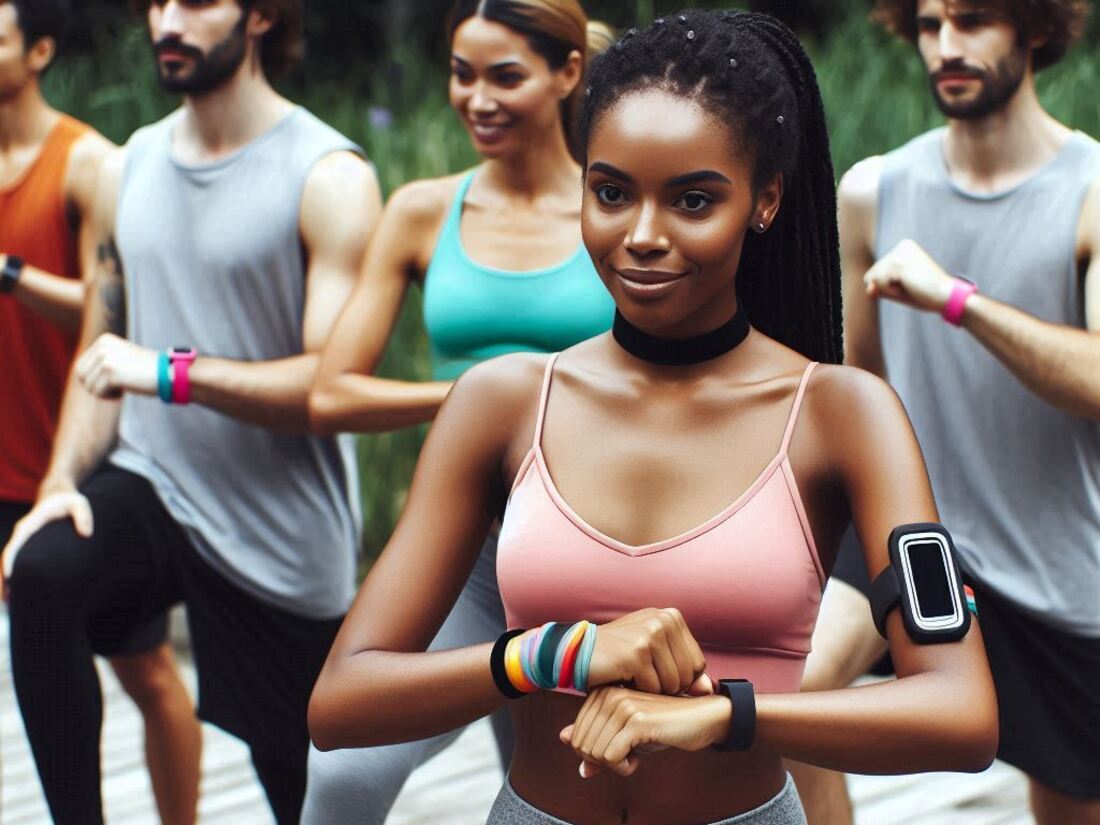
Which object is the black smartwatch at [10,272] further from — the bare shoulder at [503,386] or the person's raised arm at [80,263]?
the bare shoulder at [503,386]

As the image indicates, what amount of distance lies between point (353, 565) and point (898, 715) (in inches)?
85.0

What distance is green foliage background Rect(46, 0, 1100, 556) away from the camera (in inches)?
259

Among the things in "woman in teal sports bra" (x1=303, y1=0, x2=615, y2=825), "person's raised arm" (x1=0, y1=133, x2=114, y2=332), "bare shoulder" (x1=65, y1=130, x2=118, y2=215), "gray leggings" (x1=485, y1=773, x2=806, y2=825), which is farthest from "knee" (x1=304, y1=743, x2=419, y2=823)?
"bare shoulder" (x1=65, y1=130, x2=118, y2=215)

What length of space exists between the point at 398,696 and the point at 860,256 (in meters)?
1.88

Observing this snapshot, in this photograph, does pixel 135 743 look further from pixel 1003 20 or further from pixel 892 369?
pixel 1003 20

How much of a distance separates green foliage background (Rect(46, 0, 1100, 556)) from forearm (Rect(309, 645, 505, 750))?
4407 millimetres

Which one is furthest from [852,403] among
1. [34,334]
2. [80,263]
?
[34,334]

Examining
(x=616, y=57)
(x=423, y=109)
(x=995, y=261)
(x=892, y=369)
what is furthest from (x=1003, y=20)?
(x=423, y=109)

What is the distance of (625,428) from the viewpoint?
2.17 metres

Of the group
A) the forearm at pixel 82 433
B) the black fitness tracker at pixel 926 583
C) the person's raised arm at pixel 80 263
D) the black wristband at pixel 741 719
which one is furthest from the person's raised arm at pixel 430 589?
the person's raised arm at pixel 80 263

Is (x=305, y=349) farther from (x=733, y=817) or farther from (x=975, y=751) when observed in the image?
(x=975, y=751)

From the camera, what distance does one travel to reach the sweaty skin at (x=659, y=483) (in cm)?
195

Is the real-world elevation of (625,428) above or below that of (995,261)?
above

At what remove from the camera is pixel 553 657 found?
6.38ft
